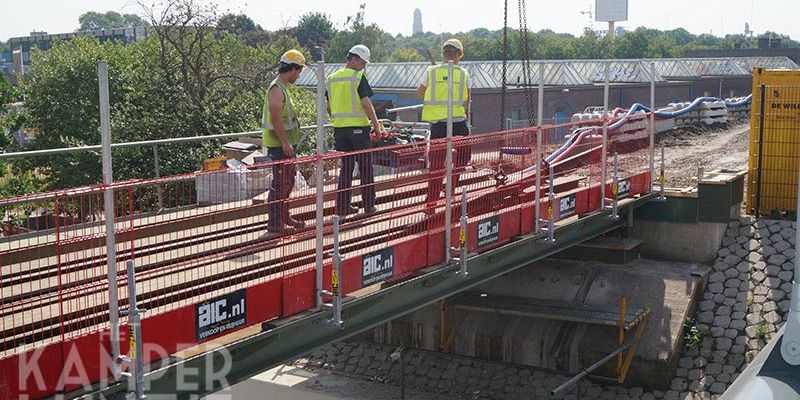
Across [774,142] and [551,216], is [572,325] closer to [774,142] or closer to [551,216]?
[551,216]

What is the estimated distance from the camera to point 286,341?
7.63 m

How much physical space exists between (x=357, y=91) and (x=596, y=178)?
15.5 ft

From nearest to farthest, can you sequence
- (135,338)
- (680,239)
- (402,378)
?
(135,338) < (402,378) < (680,239)

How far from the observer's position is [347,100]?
966cm

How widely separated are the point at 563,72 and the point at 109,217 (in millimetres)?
38383

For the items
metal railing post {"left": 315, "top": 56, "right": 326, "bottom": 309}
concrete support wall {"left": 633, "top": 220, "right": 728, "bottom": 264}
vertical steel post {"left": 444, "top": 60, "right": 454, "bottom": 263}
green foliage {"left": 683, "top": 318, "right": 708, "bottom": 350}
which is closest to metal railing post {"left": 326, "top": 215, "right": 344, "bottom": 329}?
metal railing post {"left": 315, "top": 56, "right": 326, "bottom": 309}

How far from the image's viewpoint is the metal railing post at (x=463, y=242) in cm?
927

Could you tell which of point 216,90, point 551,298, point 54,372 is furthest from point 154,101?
point 54,372

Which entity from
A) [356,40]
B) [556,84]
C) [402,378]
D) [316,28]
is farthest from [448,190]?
[316,28]

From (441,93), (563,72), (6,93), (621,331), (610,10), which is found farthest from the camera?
(610,10)

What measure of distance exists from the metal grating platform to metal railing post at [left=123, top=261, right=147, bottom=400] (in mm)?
8093

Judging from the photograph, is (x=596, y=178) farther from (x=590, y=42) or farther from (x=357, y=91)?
(x=590, y=42)

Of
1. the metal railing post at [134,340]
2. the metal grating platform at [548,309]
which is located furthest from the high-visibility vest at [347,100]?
the metal grating platform at [548,309]

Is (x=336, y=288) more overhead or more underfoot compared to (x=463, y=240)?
more underfoot
